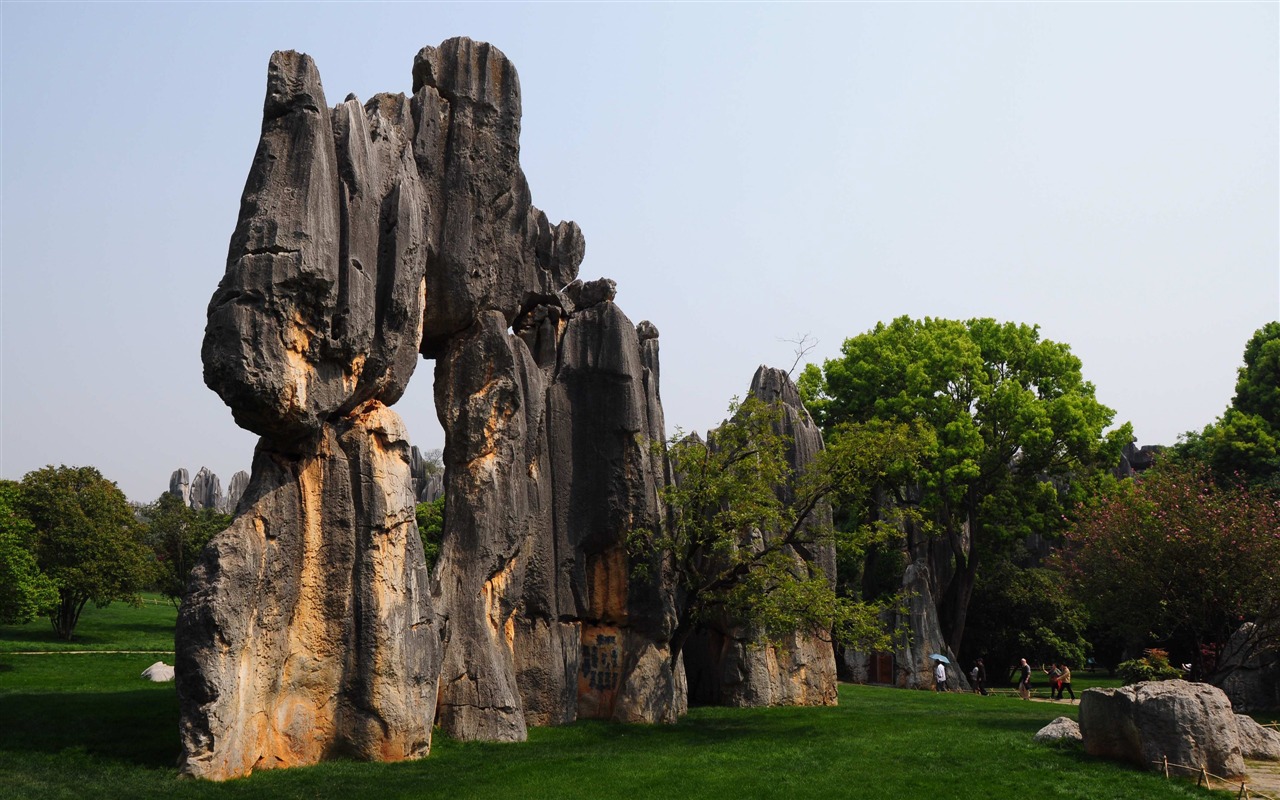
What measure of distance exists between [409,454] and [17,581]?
16.2 metres

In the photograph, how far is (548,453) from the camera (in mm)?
26781

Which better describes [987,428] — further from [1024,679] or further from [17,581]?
[17,581]

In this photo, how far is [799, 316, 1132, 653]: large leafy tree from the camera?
1708 inches

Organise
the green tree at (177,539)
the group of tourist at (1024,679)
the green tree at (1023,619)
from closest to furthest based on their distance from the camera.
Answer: the group of tourist at (1024,679)
the green tree at (1023,619)
the green tree at (177,539)

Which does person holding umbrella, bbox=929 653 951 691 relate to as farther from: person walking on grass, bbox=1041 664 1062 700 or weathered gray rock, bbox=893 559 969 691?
person walking on grass, bbox=1041 664 1062 700

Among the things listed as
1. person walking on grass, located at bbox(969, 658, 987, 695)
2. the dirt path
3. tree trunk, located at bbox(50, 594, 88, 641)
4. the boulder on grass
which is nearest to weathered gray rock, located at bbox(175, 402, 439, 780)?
the boulder on grass

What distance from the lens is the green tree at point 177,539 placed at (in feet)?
164

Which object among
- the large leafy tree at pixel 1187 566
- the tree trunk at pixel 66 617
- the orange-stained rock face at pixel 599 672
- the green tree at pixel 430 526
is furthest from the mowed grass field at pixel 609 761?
the green tree at pixel 430 526

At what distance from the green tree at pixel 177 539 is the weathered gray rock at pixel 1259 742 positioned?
Answer: 40.2 metres

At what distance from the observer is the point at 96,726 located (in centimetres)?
1894

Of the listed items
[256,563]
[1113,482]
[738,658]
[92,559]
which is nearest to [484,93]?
[256,563]

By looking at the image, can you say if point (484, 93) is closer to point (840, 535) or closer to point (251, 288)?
point (251, 288)

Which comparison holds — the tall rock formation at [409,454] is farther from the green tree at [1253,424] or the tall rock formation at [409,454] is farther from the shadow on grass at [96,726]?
the green tree at [1253,424]

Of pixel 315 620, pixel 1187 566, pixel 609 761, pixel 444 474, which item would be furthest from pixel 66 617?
pixel 1187 566
